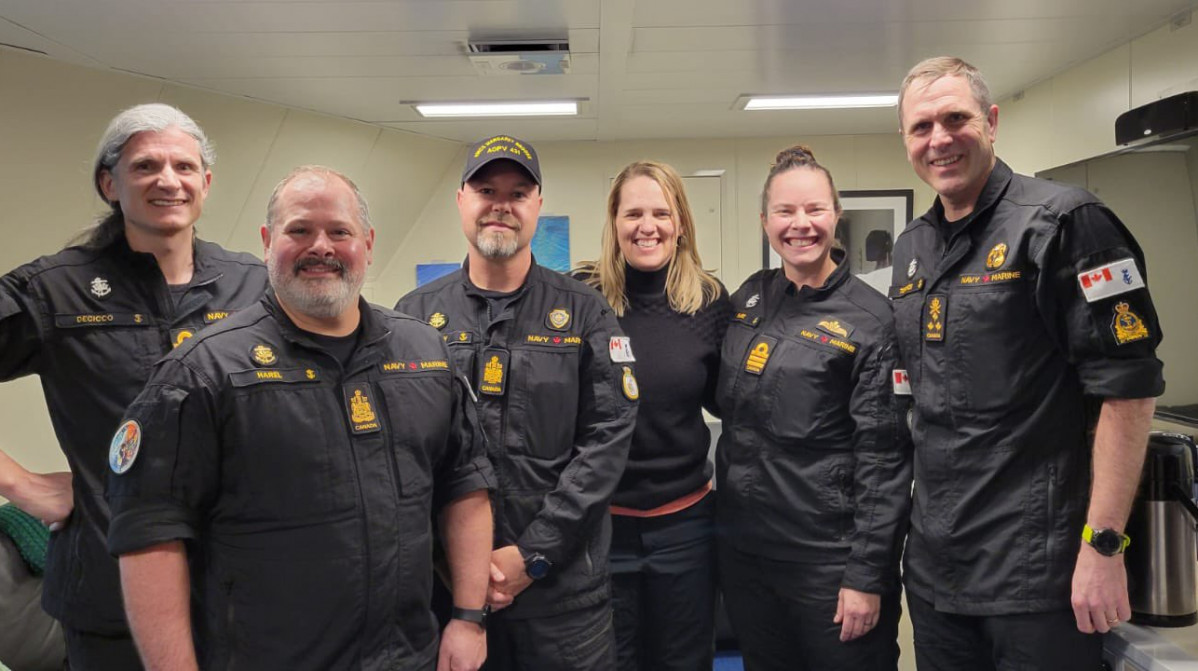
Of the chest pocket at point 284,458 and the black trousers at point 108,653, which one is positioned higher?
the chest pocket at point 284,458

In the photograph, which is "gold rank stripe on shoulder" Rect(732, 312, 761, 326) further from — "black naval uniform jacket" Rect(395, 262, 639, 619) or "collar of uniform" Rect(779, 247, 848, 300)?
"black naval uniform jacket" Rect(395, 262, 639, 619)

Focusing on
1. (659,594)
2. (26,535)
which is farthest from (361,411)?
(26,535)

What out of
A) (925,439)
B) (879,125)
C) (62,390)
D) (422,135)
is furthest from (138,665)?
(879,125)

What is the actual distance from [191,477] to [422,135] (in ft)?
14.2

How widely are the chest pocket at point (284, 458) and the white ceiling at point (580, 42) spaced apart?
6.32ft

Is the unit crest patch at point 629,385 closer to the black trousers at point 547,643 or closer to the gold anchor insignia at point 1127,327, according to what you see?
the black trousers at point 547,643

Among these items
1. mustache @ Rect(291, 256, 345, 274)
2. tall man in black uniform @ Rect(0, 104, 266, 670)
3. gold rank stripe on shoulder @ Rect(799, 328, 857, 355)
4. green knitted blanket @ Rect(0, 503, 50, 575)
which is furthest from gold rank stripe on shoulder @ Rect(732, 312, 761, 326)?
green knitted blanket @ Rect(0, 503, 50, 575)

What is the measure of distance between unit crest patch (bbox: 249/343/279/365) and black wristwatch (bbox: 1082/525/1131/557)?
4.78 ft

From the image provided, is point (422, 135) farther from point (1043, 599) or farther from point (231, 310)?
point (1043, 599)

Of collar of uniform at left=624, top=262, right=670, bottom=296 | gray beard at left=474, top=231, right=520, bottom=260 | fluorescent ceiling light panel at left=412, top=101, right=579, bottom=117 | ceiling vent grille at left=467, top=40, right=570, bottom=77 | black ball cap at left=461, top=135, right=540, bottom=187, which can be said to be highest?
fluorescent ceiling light panel at left=412, top=101, right=579, bottom=117

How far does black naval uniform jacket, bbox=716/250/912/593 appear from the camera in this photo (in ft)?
5.98

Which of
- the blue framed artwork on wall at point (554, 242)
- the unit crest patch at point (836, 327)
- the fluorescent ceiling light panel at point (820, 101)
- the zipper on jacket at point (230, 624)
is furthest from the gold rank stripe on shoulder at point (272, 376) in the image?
the blue framed artwork on wall at point (554, 242)

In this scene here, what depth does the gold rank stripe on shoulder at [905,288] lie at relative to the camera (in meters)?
1.70

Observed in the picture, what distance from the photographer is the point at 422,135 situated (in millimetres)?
5262
